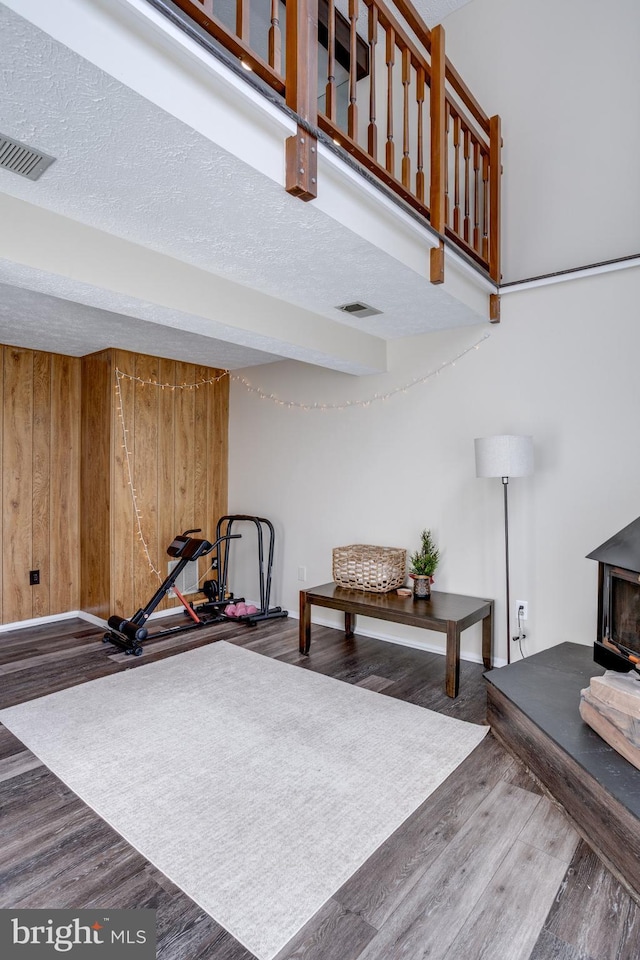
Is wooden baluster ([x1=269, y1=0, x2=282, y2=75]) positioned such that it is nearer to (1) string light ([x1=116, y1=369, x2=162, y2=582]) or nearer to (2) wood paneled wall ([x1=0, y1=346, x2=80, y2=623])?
(1) string light ([x1=116, y1=369, x2=162, y2=582])

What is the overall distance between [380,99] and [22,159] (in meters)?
3.45

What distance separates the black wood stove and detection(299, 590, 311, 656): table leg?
1.88 meters

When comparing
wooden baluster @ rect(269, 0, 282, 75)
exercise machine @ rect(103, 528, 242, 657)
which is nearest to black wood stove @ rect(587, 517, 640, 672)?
wooden baluster @ rect(269, 0, 282, 75)

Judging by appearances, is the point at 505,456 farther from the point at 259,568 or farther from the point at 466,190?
the point at 259,568

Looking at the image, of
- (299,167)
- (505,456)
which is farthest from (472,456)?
(299,167)

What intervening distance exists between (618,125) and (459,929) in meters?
3.93

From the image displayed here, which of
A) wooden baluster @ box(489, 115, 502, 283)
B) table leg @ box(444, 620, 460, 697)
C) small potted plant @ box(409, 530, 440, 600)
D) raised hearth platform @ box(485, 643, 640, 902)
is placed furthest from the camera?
small potted plant @ box(409, 530, 440, 600)

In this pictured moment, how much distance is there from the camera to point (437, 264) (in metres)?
2.78

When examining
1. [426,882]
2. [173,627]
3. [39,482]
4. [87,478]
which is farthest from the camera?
[87,478]

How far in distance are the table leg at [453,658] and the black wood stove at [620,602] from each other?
0.73 m

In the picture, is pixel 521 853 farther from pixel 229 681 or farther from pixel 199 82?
pixel 199 82

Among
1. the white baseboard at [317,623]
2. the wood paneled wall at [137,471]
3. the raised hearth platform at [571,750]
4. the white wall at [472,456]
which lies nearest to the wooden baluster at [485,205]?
the white wall at [472,456]

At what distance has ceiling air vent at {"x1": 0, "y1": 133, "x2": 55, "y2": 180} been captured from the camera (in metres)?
1.68

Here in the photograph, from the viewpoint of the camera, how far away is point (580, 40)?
3264 millimetres
